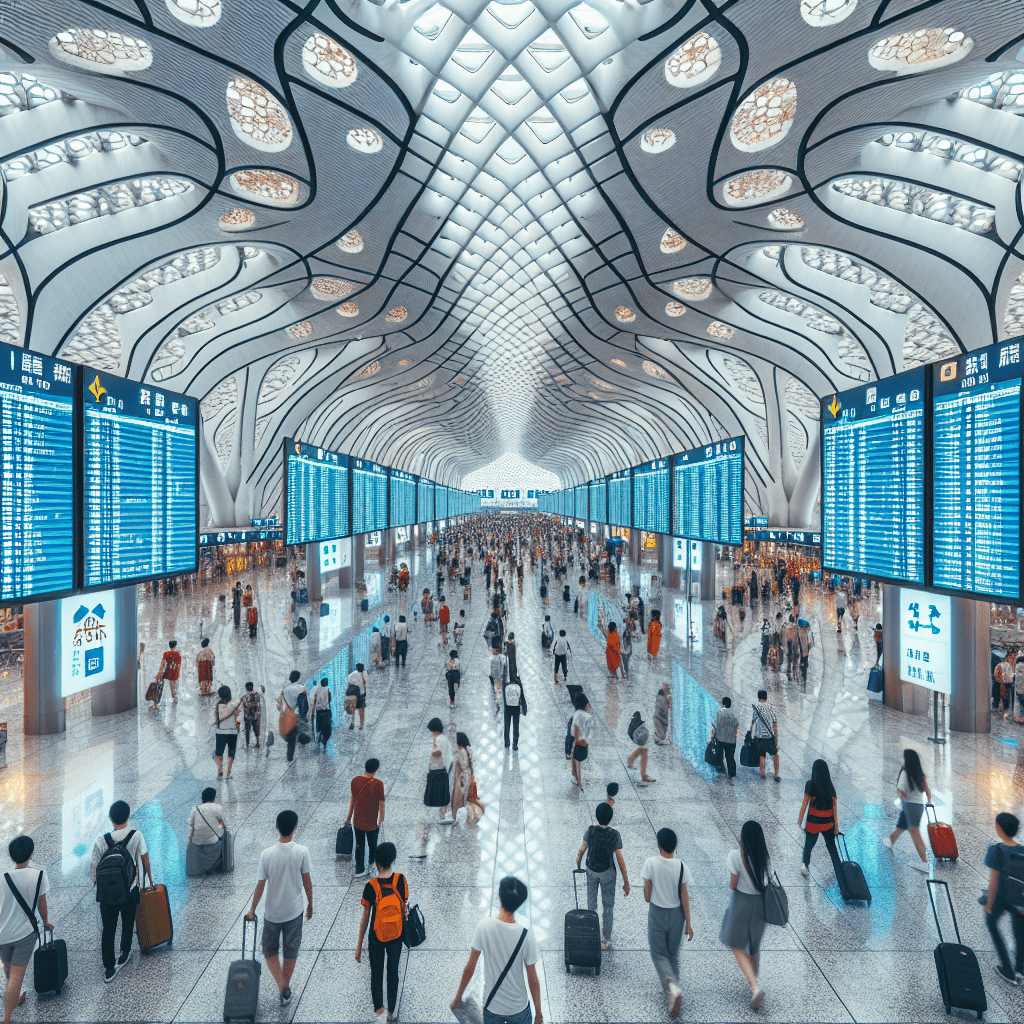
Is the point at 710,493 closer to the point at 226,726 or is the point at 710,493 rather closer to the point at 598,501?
the point at 226,726

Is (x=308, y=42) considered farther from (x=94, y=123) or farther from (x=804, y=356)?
(x=804, y=356)

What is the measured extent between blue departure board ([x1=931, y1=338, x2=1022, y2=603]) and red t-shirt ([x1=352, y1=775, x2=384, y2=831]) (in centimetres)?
584

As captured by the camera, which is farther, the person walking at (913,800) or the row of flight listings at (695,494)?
the row of flight listings at (695,494)

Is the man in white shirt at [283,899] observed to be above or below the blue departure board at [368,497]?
below

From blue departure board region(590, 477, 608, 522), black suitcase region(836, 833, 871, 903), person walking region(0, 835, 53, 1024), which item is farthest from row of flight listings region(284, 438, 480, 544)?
blue departure board region(590, 477, 608, 522)

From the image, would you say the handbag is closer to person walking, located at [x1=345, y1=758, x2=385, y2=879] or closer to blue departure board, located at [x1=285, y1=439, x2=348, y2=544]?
person walking, located at [x1=345, y1=758, x2=385, y2=879]

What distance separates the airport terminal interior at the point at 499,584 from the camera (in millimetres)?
4141

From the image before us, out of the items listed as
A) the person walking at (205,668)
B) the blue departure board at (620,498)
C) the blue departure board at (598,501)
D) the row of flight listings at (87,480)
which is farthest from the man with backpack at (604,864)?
the blue departure board at (598,501)

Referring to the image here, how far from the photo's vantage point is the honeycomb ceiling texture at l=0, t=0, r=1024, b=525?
24.2 ft

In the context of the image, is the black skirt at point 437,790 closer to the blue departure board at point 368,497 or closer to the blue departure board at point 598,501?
the blue departure board at point 368,497

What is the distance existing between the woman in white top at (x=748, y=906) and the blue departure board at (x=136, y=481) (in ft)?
22.1

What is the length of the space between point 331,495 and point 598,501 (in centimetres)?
2421

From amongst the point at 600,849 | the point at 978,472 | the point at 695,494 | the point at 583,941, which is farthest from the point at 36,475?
the point at 695,494

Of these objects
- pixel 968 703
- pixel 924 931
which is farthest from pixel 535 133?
pixel 924 931
